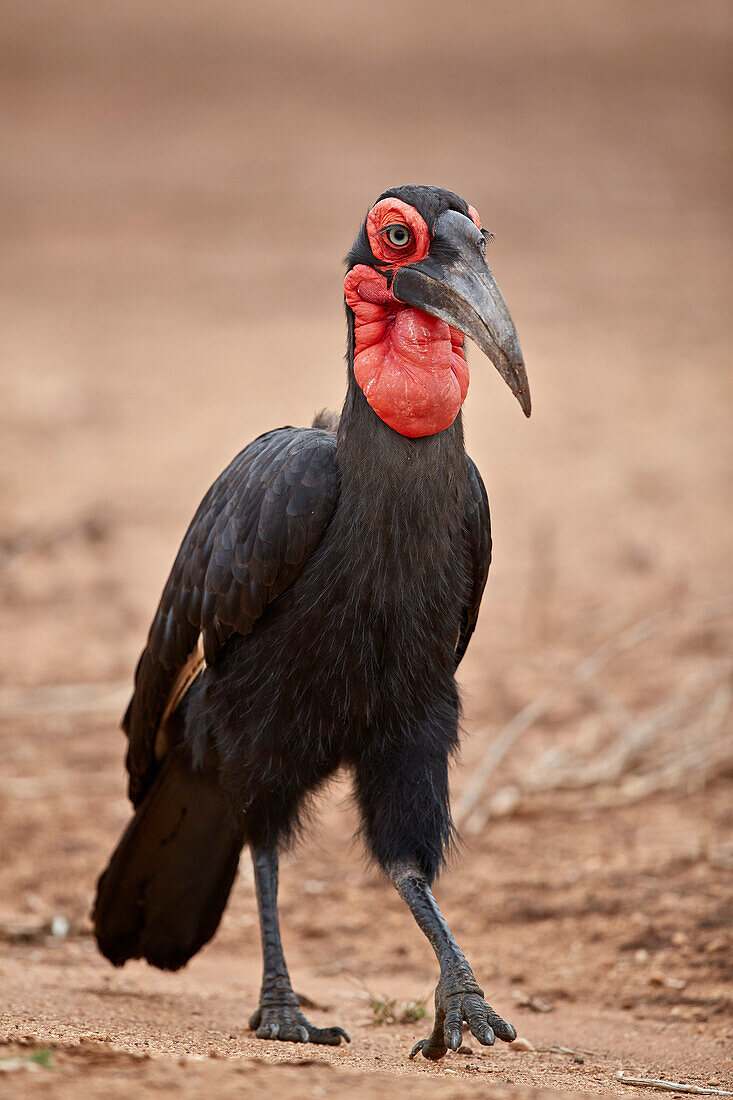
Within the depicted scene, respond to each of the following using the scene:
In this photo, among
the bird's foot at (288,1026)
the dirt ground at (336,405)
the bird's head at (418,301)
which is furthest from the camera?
the dirt ground at (336,405)

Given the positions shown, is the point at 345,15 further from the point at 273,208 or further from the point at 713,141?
the point at 713,141

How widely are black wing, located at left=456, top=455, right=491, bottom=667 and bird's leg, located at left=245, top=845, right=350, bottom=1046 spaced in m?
0.87

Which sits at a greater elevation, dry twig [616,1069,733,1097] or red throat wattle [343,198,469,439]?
red throat wattle [343,198,469,439]

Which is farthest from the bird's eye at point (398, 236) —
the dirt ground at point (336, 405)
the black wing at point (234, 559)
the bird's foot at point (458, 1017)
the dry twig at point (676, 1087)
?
the dry twig at point (676, 1087)

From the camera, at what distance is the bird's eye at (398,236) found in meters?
3.23

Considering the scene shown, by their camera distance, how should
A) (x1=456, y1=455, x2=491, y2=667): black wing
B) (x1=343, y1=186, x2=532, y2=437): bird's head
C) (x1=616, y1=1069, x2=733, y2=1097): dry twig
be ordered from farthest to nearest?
(x1=456, y1=455, x2=491, y2=667): black wing < (x1=343, y1=186, x2=532, y2=437): bird's head < (x1=616, y1=1069, x2=733, y2=1097): dry twig

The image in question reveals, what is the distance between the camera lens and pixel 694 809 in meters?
5.54

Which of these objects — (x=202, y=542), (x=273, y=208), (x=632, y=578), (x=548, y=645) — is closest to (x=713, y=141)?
(x=273, y=208)

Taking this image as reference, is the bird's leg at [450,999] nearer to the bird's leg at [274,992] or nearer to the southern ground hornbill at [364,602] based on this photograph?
the southern ground hornbill at [364,602]

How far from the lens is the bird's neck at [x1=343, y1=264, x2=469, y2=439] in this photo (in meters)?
3.21

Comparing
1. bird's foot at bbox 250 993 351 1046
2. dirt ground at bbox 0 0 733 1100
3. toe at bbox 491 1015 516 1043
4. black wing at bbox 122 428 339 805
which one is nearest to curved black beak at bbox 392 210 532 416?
black wing at bbox 122 428 339 805

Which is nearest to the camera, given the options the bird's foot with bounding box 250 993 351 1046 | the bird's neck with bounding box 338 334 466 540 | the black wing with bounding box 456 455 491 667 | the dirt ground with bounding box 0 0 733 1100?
the bird's neck with bounding box 338 334 466 540

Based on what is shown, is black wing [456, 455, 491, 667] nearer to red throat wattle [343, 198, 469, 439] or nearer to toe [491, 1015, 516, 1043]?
red throat wattle [343, 198, 469, 439]

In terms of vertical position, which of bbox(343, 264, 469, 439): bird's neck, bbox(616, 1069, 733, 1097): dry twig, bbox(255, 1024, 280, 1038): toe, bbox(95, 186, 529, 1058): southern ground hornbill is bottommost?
bbox(616, 1069, 733, 1097): dry twig
